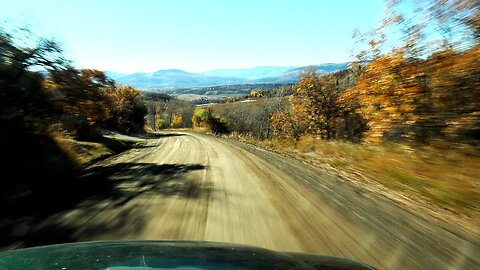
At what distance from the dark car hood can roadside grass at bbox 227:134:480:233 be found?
458 centimetres

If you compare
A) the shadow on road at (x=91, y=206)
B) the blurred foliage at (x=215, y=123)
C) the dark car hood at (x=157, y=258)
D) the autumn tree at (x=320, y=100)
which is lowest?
the blurred foliage at (x=215, y=123)

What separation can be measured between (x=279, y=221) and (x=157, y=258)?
14.2 feet

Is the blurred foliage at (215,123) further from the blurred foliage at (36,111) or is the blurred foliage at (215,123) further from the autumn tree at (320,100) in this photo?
the blurred foliage at (36,111)

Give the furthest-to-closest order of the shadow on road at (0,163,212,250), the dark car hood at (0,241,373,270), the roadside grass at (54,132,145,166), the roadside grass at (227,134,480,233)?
the roadside grass at (54,132,145,166), the roadside grass at (227,134,480,233), the shadow on road at (0,163,212,250), the dark car hood at (0,241,373,270)

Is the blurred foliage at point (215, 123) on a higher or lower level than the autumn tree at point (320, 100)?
lower

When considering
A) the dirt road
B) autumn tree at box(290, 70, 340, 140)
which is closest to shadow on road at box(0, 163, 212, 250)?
the dirt road

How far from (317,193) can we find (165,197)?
354cm

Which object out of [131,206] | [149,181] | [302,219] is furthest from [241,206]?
[149,181]

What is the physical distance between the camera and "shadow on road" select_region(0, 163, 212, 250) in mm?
6586

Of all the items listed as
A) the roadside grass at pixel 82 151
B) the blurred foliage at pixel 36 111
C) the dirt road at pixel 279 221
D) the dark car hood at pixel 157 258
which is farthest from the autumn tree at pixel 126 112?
the dark car hood at pixel 157 258

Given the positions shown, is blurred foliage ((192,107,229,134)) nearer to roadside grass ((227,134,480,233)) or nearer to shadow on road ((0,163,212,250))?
roadside grass ((227,134,480,233))

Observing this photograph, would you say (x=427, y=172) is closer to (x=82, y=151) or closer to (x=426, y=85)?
(x=426, y=85)

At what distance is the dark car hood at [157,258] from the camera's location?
2729mm

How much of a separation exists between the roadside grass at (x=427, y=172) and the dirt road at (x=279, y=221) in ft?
2.95
